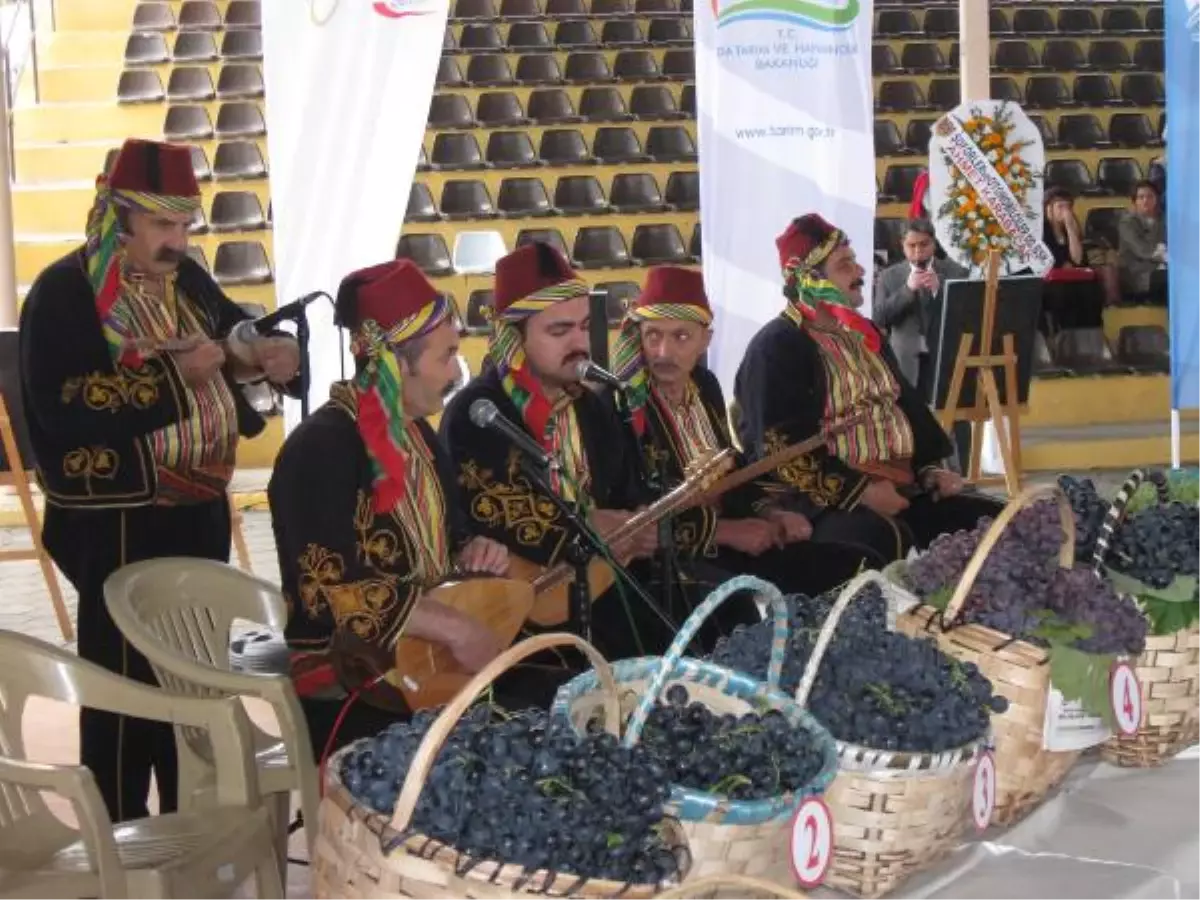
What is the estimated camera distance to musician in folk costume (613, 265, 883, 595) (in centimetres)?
361

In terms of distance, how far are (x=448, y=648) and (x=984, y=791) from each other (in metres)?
0.89

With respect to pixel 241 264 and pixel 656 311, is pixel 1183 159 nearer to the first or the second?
pixel 656 311

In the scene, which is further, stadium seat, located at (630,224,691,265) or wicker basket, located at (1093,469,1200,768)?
stadium seat, located at (630,224,691,265)

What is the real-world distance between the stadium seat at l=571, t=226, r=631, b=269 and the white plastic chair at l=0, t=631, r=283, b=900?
24.7 feet

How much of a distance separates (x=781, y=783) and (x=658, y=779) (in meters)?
0.20

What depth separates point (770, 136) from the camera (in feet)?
17.9

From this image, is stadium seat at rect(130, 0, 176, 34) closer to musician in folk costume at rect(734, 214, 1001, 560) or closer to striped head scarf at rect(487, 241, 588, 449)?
musician in folk costume at rect(734, 214, 1001, 560)

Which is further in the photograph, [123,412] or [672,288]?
[672,288]

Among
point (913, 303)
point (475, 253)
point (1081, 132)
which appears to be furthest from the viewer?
point (1081, 132)

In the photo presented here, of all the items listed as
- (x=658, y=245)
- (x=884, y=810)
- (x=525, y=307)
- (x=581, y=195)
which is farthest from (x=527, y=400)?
(x=581, y=195)

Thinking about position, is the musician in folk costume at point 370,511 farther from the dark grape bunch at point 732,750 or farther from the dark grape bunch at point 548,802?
the dark grape bunch at point 548,802

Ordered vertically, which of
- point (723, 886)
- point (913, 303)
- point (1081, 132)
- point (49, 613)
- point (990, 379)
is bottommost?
point (49, 613)

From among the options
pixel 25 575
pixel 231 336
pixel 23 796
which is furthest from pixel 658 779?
pixel 25 575

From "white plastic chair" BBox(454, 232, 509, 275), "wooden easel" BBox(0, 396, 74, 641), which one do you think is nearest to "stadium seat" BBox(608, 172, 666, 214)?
"white plastic chair" BBox(454, 232, 509, 275)
